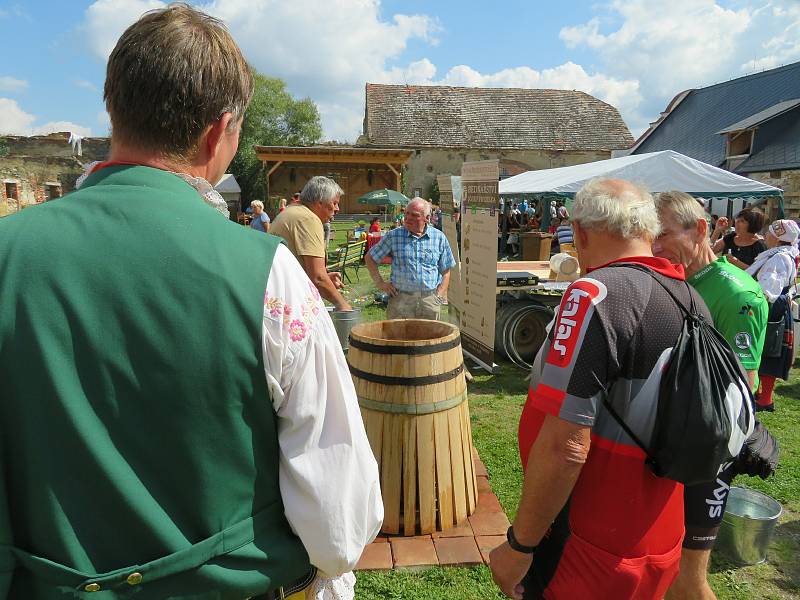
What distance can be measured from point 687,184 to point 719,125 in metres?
17.7

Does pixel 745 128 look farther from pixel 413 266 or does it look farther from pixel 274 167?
pixel 274 167

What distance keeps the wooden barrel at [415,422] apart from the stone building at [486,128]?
1124 inches

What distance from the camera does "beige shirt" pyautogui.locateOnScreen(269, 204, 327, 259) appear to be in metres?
4.79

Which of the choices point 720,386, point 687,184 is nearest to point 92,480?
point 720,386

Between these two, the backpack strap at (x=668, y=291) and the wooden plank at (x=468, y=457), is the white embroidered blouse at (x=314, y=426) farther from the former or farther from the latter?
the wooden plank at (x=468, y=457)

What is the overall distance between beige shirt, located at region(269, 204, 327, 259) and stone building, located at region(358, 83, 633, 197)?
2664 cm

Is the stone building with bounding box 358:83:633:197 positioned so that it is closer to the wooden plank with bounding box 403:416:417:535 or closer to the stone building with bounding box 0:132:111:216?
the stone building with bounding box 0:132:111:216

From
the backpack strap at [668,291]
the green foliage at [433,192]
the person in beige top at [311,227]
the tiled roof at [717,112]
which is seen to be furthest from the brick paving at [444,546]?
the green foliage at [433,192]

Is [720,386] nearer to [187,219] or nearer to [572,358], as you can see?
A: [572,358]

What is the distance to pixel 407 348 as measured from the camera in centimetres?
288

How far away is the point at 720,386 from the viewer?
5.05ft

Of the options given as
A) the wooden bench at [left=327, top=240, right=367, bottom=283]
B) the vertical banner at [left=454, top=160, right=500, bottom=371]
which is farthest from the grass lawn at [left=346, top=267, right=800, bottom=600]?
the wooden bench at [left=327, top=240, right=367, bottom=283]

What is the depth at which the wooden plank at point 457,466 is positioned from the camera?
10.0 ft

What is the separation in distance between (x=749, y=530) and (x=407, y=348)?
7.07 ft
